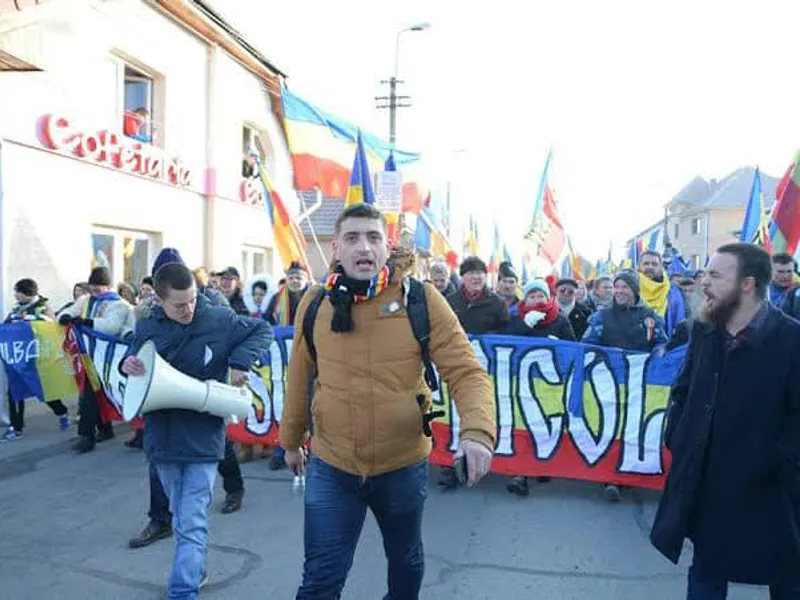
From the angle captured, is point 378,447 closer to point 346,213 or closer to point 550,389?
point 346,213

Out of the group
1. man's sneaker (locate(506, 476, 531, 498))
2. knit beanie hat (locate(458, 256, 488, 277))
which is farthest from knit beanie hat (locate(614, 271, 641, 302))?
man's sneaker (locate(506, 476, 531, 498))

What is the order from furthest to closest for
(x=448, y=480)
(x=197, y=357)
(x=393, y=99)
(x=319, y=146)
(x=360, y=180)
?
(x=393, y=99), (x=319, y=146), (x=360, y=180), (x=448, y=480), (x=197, y=357)

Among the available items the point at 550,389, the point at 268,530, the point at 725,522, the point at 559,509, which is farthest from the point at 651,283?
the point at 725,522

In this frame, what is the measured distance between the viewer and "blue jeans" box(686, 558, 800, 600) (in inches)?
→ 106

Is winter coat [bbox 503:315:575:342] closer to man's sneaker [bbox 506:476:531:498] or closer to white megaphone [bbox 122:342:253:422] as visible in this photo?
man's sneaker [bbox 506:476:531:498]

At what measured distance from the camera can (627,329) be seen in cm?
611

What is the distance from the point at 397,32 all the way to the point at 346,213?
62.1 ft

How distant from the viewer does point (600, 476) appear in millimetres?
5684

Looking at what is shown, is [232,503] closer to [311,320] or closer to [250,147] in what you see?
[311,320]

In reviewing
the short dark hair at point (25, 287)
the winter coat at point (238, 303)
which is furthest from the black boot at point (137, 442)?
the short dark hair at point (25, 287)

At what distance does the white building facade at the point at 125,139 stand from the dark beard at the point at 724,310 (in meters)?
7.58

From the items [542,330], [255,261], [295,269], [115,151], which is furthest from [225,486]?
[255,261]

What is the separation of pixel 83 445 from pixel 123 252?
196 inches

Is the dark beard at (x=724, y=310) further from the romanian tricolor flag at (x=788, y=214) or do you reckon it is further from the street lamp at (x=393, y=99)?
the street lamp at (x=393, y=99)
